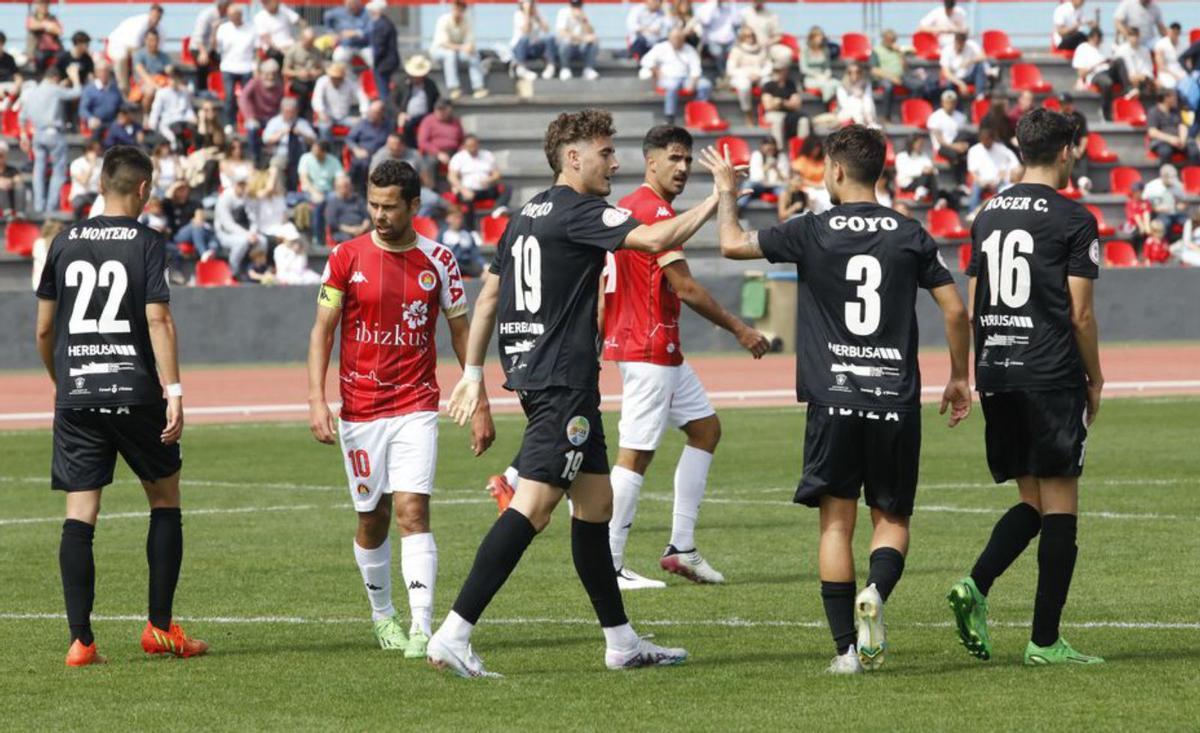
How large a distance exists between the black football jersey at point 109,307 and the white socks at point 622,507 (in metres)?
2.89

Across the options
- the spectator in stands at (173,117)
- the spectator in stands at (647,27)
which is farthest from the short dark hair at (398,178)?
the spectator in stands at (647,27)

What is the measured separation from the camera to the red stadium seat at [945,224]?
107ft

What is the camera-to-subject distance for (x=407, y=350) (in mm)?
8555

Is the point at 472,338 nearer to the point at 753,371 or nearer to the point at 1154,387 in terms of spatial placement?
the point at 1154,387

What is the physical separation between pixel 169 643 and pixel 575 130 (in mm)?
2669

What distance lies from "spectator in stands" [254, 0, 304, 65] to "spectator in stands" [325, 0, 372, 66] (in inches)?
31.8

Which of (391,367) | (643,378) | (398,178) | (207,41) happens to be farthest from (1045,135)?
(207,41)

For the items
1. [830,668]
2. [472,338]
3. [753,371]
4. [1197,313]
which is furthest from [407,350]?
[1197,313]

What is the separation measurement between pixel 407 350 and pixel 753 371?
18.7 meters

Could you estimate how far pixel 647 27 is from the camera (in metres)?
36.0

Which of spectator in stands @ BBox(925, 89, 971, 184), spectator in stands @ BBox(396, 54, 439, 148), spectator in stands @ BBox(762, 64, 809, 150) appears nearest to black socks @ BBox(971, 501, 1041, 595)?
spectator in stands @ BBox(396, 54, 439, 148)

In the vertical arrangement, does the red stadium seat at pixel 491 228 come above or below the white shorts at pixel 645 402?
below

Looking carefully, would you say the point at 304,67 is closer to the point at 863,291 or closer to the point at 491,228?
the point at 491,228

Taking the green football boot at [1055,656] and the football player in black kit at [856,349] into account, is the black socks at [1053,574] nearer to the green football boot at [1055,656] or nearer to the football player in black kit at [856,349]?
the green football boot at [1055,656]
